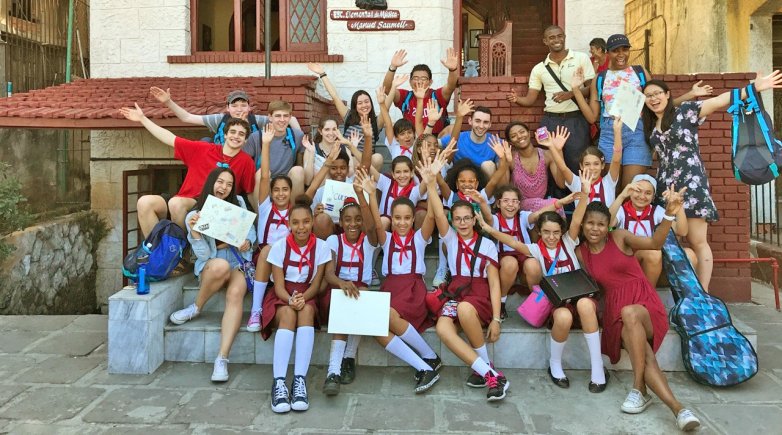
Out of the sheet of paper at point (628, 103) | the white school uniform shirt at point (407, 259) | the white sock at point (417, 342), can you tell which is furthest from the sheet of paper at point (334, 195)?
the sheet of paper at point (628, 103)

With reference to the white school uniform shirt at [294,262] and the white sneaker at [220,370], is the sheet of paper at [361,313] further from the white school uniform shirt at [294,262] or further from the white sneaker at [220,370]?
the white sneaker at [220,370]

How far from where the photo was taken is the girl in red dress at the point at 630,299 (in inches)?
150

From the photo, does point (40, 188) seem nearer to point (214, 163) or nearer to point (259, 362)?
point (214, 163)

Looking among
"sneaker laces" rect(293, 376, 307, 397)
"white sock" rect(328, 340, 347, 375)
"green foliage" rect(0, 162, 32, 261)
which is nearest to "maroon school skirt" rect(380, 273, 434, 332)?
"white sock" rect(328, 340, 347, 375)

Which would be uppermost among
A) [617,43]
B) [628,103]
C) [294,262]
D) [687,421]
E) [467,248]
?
[617,43]

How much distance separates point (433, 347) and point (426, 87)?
2.98 meters

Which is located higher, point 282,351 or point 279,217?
point 279,217

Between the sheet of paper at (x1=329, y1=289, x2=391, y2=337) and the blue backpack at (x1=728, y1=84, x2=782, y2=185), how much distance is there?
3136 mm

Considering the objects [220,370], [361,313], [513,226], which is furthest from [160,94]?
[513,226]

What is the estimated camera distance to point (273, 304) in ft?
14.3

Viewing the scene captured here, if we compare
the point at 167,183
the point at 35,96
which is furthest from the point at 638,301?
the point at 35,96

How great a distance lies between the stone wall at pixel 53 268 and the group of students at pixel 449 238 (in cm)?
364

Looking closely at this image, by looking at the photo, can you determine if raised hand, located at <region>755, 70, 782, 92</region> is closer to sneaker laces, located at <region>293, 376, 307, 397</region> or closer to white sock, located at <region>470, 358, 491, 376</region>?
white sock, located at <region>470, 358, 491, 376</region>

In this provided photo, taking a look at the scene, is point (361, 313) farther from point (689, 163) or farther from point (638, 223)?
point (689, 163)
